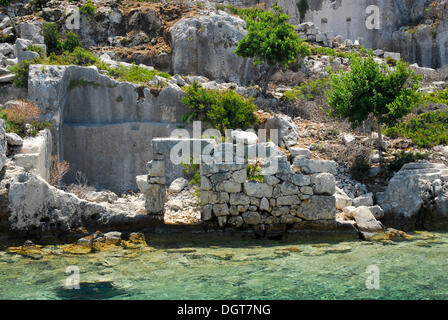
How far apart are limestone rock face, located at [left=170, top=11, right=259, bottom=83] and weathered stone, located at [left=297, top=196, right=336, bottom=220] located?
10.0m

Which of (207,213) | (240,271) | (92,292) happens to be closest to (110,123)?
(207,213)

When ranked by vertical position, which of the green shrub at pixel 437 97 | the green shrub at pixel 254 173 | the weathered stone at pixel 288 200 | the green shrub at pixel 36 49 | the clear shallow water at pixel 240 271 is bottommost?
the clear shallow water at pixel 240 271

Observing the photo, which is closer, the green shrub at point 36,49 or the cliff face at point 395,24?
the green shrub at point 36,49

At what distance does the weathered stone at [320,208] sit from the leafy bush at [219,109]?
4.67m

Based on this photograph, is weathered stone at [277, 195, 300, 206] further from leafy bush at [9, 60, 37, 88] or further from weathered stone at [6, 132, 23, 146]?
leafy bush at [9, 60, 37, 88]

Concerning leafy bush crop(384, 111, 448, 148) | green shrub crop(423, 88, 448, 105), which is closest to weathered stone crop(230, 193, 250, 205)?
leafy bush crop(384, 111, 448, 148)

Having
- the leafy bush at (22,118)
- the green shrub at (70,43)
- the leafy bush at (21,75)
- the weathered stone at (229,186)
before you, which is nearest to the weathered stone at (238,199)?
the weathered stone at (229,186)

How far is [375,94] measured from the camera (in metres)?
13.0

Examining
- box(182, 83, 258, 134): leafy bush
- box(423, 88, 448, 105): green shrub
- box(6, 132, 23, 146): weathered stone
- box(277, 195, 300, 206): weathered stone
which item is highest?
box(423, 88, 448, 105): green shrub

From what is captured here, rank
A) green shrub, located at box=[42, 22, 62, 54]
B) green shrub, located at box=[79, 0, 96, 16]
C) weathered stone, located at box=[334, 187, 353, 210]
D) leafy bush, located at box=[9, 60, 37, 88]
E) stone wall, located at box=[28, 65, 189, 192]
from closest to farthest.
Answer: weathered stone, located at box=[334, 187, 353, 210]
leafy bush, located at box=[9, 60, 37, 88]
stone wall, located at box=[28, 65, 189, 192]
green shrub, located at box=[42, 22, 62, 54]
green shrub, located at box=[79, 0, 96, 16]

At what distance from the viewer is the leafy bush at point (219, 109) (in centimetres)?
1404

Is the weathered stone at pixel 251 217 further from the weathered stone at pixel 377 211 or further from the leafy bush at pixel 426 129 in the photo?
the leafy bush at pixel 426 129

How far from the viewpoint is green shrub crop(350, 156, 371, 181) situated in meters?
12.9

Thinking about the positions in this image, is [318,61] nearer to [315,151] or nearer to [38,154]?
[315,151]
